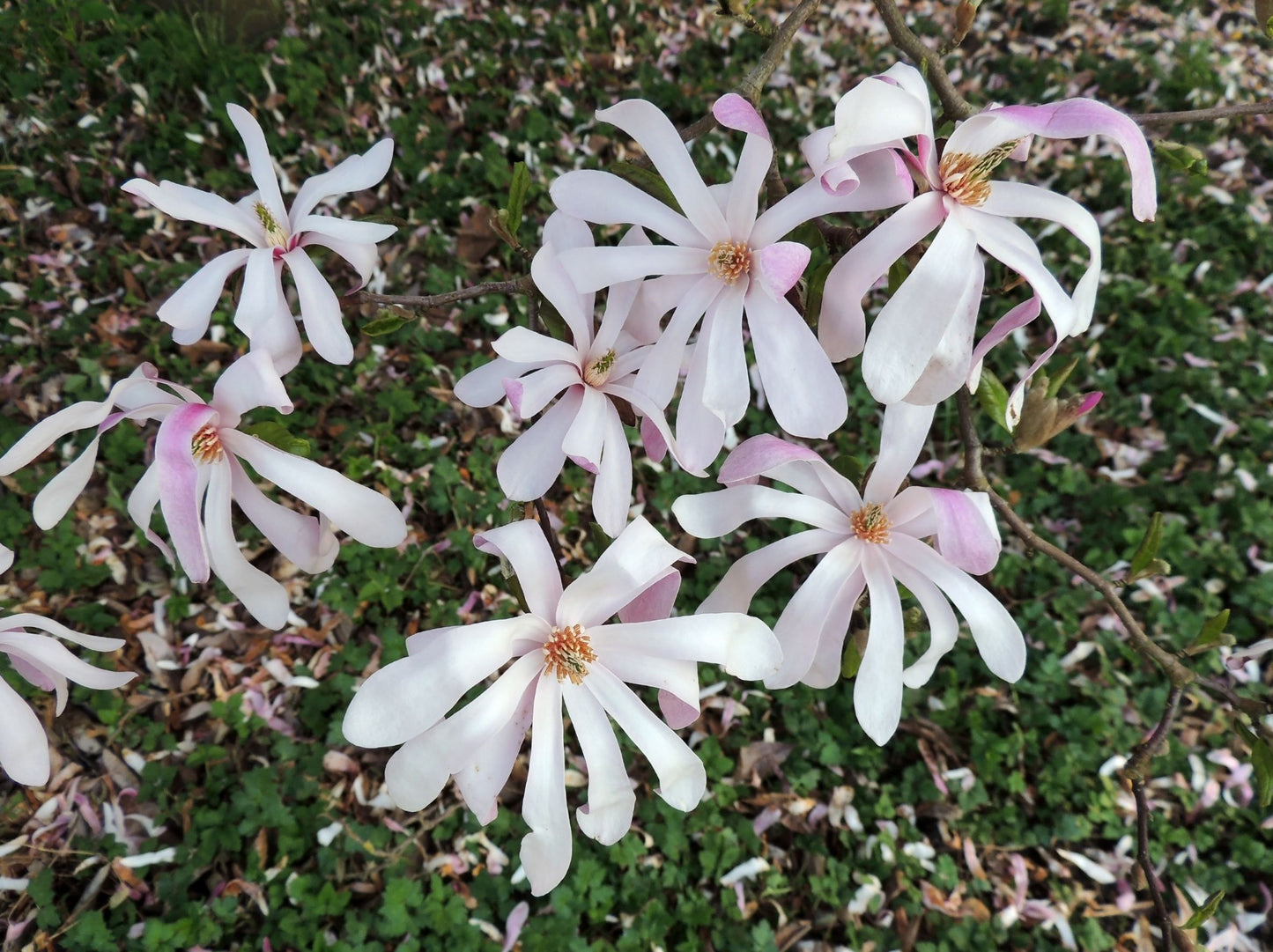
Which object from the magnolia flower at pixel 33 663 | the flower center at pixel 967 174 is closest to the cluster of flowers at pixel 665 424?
the flower center at pixel 967 174

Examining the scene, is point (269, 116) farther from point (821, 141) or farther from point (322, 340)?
point (821, 141)

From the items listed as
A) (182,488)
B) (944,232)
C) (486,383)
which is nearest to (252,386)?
(182,488)

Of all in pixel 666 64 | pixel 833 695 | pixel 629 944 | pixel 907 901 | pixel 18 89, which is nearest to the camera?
pixel 629 944

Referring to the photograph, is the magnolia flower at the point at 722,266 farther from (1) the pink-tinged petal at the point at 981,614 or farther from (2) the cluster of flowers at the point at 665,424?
(1) the pink-tinged petal at the point at 981,614

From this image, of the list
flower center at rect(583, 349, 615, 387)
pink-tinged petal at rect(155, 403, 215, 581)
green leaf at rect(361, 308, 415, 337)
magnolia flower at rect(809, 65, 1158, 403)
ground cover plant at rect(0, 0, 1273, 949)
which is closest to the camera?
magnolia flower at rect(809, 65, 1158, 403)

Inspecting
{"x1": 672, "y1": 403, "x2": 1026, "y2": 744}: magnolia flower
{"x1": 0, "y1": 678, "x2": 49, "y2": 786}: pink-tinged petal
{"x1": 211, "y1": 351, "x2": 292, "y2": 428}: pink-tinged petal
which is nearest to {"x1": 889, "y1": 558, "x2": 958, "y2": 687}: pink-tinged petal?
{"x1": 672, "y1": 403, "x2": 1026, "y2": 744}: magnolia flower

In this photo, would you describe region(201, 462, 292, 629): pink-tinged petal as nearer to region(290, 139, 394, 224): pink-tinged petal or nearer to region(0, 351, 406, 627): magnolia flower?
region(0, 351, 406, 627): magnolia flower

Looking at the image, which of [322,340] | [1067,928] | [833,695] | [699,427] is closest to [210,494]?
[322,340]
